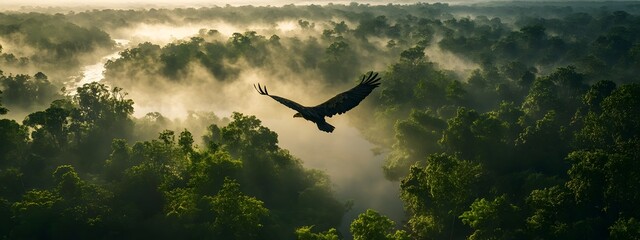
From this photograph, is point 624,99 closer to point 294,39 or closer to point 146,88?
point 146,88

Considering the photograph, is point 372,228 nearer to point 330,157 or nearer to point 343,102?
point 343,102

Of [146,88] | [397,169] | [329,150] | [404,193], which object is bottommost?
[404,193]

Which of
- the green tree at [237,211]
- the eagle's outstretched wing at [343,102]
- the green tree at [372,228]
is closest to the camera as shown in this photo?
the eagle's outstretched wing at [343,102]

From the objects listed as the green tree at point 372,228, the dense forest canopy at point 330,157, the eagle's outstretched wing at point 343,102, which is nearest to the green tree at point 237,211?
the dense forest canopy at point 330,157

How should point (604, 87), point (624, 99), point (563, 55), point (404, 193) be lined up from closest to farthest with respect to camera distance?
point (404, 193) < point (624, 99) < point (604, 87) < point (563, 55)

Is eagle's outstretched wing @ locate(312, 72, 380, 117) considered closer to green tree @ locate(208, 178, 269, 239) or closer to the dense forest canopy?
the dense forest canopy

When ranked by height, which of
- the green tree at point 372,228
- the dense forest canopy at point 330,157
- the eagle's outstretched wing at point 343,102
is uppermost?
the dense forest canopy at point 330,157

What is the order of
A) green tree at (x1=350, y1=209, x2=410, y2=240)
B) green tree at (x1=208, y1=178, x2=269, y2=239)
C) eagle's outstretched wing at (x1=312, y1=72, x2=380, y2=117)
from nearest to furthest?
eagle's outstretched wing at (x1=312, y1=72, x2=380, y2=117) → green tree at (x1=350, y1=209, x2=410, y2=240) → green tree at (x1=208, y1=178, x2=269, y2=239)

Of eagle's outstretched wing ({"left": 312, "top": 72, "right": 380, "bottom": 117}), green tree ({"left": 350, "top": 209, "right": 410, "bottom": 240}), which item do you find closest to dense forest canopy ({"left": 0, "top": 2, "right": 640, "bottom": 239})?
green tree ({"left": 350, "top": 209, "right": 410, "bottom": 240})

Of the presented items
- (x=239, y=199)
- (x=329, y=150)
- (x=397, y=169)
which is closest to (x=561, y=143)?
(x=397, y=169)

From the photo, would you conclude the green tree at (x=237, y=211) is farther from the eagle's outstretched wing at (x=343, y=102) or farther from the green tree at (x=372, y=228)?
the eagle's outstretched wing at (x=343, y=102)

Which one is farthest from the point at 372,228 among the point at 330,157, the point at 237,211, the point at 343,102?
the point at 330,157
